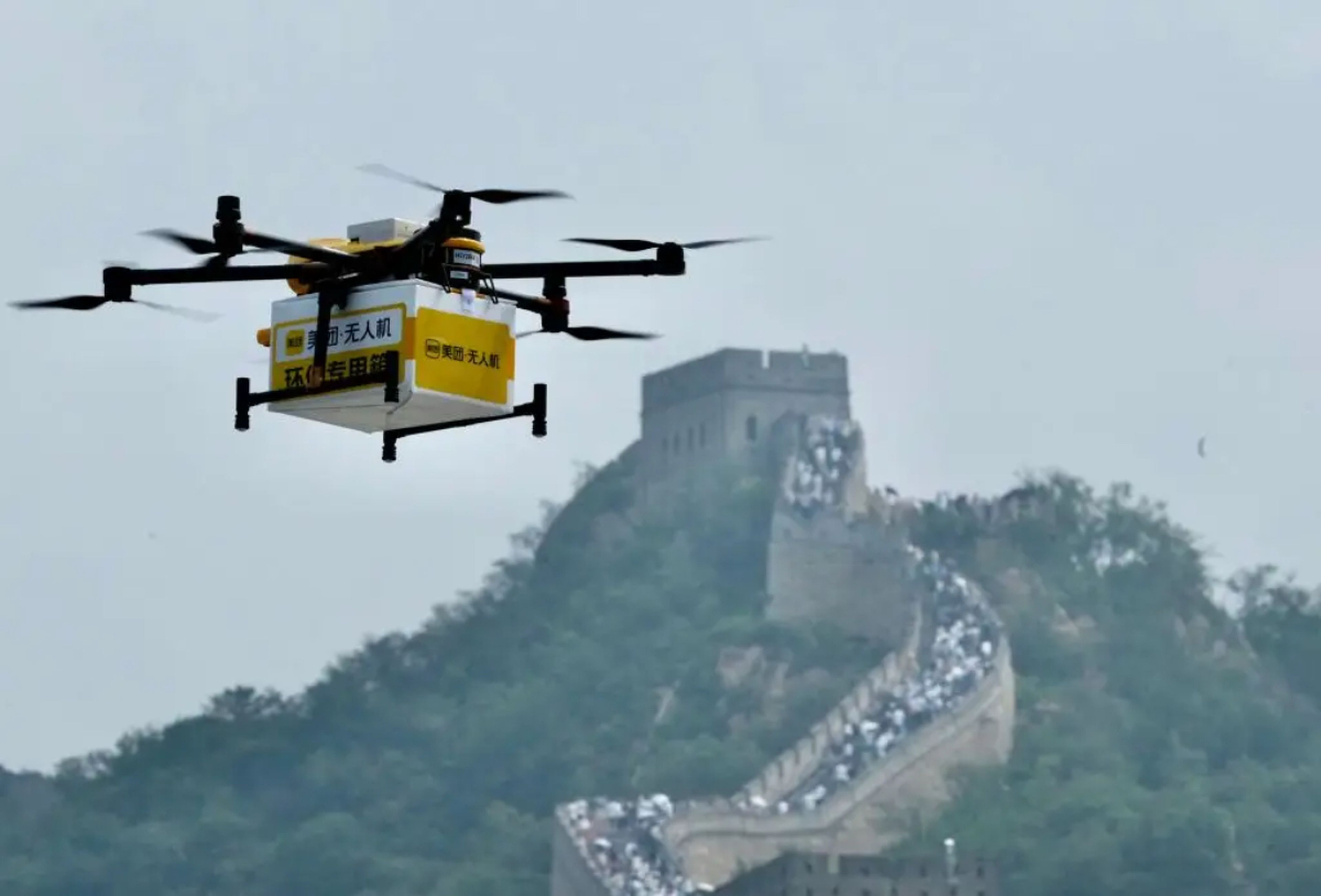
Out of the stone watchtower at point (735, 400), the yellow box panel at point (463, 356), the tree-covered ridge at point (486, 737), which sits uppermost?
the stone watchtower at point (735, 400)

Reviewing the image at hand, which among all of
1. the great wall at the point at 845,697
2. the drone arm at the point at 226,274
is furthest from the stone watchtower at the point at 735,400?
the drone arm at the point at 226,274

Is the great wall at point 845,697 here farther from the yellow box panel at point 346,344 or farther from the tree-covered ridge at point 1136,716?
the yellow box panel at point 346,344

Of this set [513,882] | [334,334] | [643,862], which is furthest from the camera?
[513,882]

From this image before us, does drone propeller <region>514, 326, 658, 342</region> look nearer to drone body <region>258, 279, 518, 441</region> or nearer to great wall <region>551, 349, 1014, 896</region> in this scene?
drone body <region>258, 279, 518, 441</region>

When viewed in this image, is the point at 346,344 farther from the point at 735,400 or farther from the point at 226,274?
the point at 735,400

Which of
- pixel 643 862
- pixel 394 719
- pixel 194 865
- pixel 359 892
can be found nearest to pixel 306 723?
pixel 394 719

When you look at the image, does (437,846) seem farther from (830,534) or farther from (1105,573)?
(1105,573)
